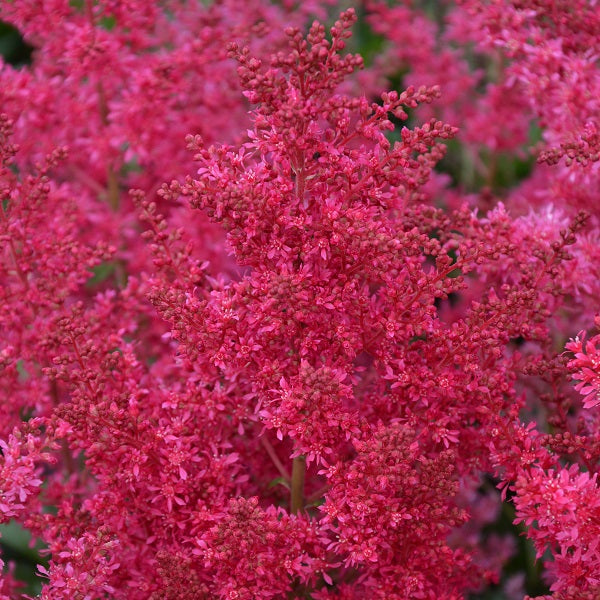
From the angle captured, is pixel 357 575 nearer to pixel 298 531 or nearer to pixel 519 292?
pixel 298 531

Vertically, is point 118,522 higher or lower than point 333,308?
lower

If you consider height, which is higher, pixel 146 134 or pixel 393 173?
pixel 393 173

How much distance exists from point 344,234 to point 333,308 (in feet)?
0.34

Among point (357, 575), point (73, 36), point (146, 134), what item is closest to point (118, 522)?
point (357, 575)

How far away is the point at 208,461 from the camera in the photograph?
1.36 meters

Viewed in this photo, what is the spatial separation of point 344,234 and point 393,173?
13cm

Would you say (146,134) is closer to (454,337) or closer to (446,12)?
(454,337)

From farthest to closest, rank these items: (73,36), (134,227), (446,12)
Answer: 1. (446,12)
2. (134,227)
3. (73,36)

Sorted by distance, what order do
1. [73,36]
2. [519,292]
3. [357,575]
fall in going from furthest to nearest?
[73,36] → [357,575] → [519,292]

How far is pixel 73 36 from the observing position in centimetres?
176

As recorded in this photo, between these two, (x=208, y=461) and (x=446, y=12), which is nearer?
(x=208, y=461)

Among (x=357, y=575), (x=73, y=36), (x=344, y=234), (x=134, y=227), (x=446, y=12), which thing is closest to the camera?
(x=344, y=234)

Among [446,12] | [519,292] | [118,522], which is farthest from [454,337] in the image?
[446,12]

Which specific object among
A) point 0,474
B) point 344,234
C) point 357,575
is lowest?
point 357,575
